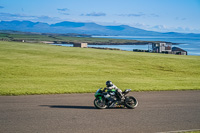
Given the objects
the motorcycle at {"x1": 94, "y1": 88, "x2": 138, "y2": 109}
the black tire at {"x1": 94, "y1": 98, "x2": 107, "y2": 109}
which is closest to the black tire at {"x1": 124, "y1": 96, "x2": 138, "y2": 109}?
the motorcycle at {"x1": 94, "y1": 88, "x2": 138, "y2": 109}

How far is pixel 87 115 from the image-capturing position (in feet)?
41.4

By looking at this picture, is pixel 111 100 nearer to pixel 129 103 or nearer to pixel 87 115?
pixel 129 103

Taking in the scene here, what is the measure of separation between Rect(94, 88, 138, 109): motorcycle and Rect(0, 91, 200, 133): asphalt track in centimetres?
33

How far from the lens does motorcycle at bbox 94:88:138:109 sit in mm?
13867

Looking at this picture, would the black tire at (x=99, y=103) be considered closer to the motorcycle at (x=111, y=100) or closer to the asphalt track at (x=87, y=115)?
the motorcycle at (x=111, y=100)

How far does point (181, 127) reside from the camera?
36.6ft

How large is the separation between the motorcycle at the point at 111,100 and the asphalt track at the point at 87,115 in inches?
12.8

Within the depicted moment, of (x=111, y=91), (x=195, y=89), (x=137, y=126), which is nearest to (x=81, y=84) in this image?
(x=111, y=91)

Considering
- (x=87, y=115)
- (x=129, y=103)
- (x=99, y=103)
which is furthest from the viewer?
(x=129, y=103)

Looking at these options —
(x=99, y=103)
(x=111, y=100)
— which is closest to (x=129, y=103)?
(x=111, y=100)

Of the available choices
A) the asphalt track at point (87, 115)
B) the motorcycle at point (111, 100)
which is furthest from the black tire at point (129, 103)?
the asphalt track at point (87, 115)

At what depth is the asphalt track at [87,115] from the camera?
10.8 m

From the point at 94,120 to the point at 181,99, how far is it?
771 cm

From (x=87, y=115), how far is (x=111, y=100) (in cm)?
194
